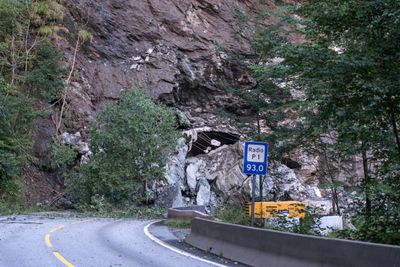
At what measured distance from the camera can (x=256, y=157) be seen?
38.5ft

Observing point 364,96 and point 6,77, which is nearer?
point 364,96

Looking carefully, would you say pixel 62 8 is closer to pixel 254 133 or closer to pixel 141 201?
pixel 141 201

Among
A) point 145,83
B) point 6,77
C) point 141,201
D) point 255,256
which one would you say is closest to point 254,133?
point 141,201

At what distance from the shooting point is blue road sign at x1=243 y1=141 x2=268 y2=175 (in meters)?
11.6

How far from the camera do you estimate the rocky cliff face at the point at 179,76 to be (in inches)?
1398

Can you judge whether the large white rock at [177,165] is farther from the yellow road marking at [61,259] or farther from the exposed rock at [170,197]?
the yellow road marking at [61,259]

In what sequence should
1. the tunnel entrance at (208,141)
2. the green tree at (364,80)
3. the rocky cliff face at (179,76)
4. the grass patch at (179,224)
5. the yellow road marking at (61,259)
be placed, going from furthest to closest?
1. the tunnel entrance at (208,141)
2. the rocky cliff face at (179,76)
3. the grass patch at (179,224)
4. the green tree at (364,80)
5. the yellow road marking at (61,259)

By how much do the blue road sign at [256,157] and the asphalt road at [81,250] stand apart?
2903mm

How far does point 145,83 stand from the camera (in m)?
39.8

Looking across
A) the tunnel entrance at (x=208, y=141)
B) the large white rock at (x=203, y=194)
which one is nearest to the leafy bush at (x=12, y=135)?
the large white rock at (x=203, y=194)

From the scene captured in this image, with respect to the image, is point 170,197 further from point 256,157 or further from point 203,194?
point 256,157

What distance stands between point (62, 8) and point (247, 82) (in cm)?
1790

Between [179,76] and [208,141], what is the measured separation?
23.3ft

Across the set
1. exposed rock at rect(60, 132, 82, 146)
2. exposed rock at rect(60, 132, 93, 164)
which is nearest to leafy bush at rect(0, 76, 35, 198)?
exposed rock at rect(60, 132, 82, 146)
